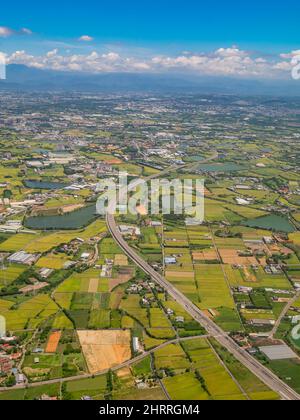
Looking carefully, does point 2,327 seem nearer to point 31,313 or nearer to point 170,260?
point 31,313

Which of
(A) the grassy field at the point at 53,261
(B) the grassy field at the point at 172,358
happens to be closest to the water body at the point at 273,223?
(A) the grassy field at the point at 53,261

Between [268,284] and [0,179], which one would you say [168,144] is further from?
[268,284]

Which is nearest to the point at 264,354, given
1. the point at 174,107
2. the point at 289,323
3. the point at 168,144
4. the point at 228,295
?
the point at 289,323

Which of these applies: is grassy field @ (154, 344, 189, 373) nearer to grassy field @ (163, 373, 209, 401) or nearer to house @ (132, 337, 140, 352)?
grassy field @ (163, 373, 209, 401)

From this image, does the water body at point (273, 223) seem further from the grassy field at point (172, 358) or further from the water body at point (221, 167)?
the grassy field at point (172, 358)

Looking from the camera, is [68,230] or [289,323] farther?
[68,230]
